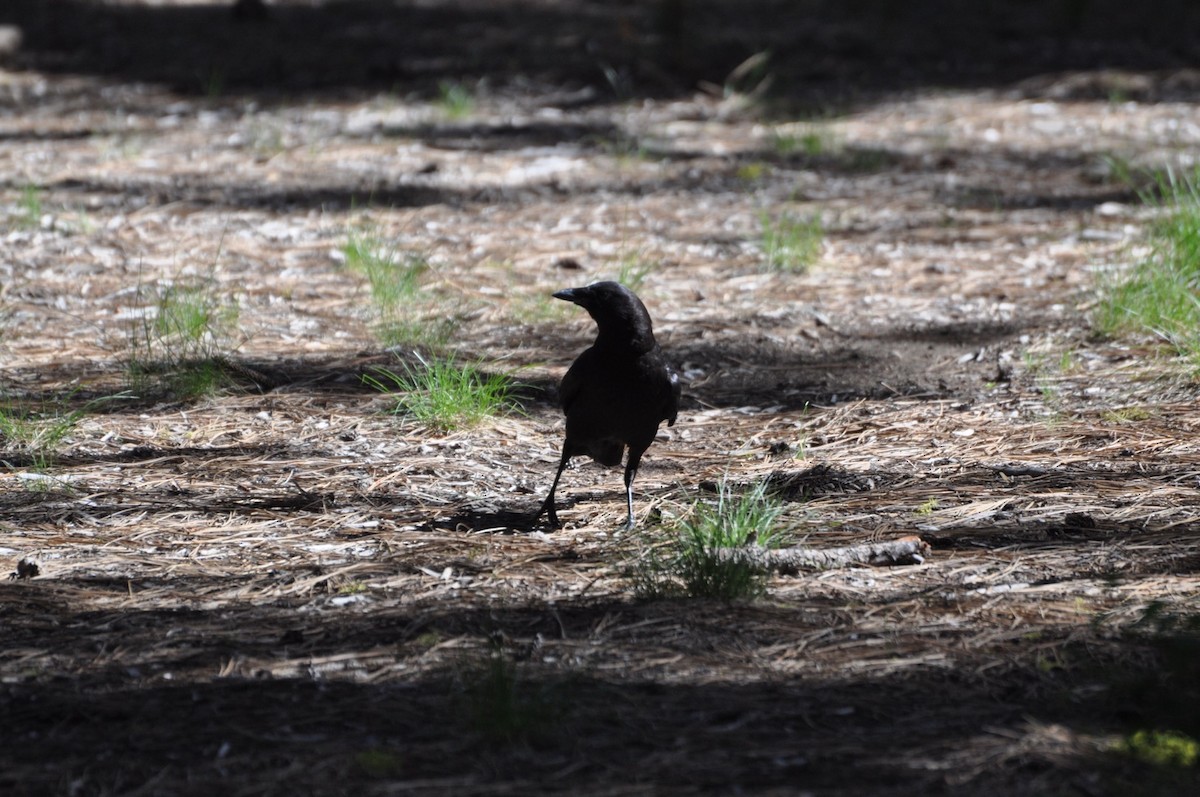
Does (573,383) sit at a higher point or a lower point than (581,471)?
higher

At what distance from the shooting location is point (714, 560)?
3266mm

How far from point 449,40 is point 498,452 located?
10655 mm

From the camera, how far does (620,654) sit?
298cm

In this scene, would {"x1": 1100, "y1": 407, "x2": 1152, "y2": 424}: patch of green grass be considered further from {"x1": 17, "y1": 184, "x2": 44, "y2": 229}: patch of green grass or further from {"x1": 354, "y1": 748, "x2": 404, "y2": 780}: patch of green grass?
{"x1": 17, "y1": 184, "x2": 44, "y2": 229}: patch of green grass

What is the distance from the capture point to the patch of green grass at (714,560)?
3.26 meters

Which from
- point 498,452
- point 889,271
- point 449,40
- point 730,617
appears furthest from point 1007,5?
point 730,617

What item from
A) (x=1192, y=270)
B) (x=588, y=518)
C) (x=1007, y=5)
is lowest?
(x=588, y=518)

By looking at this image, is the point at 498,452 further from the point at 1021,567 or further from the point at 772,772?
the point at 772,772

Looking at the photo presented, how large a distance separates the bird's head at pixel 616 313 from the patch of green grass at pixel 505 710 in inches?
64.5

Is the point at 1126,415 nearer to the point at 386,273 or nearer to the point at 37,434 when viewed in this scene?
the point at 386,273

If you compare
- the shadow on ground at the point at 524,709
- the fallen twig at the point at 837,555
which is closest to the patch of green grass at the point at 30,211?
the shadow on ground at the point at 524,709

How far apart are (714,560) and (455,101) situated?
27.1 ft

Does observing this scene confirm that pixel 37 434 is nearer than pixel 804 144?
Yes

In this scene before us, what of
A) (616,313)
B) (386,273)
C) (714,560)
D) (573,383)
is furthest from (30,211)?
(714,560)
